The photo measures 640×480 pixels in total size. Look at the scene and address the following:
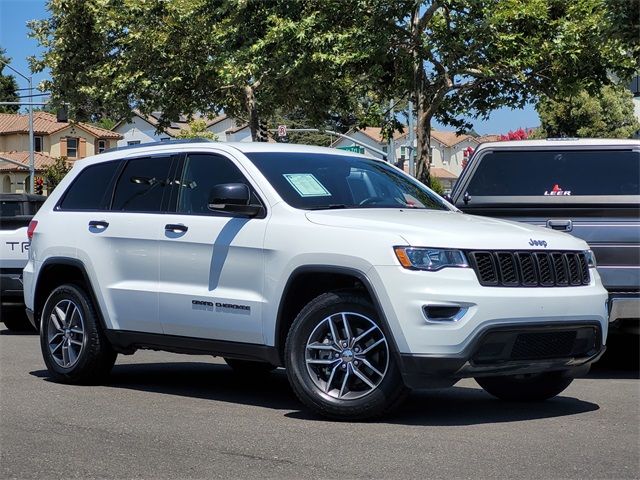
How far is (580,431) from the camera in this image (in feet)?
23.5

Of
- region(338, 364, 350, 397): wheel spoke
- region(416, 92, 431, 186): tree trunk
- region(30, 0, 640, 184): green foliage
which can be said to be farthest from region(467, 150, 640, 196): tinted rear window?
region(416, 92, 431, 186): tree trunk

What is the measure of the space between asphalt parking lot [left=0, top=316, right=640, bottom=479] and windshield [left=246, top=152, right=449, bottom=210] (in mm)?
1403

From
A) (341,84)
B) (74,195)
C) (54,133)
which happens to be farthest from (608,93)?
(74,195)

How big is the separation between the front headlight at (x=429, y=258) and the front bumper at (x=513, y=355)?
448mm

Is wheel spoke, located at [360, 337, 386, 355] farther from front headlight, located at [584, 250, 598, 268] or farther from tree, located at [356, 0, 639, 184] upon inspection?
tree, located at [356, 0, 639, 184]

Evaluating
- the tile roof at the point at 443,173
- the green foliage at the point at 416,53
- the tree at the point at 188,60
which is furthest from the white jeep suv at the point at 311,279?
the tile roof at the point at 443,173

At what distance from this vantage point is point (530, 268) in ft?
24.3

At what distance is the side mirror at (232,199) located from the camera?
308 inches

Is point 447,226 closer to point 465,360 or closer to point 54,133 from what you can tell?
point 465,360

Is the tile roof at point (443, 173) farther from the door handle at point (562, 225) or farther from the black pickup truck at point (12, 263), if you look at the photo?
the door handle at point (562, 225)

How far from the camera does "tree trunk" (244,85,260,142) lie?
1363 inches

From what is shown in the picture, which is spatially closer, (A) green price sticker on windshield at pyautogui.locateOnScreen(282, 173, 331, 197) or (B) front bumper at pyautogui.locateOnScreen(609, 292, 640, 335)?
(A) green price sticker on windshield at pyautogui.locateOnScreen(282, 173, 331, 197)

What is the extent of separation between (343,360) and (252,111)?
2832 cm

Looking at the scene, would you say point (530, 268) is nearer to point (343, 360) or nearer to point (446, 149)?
point (343, 360)
